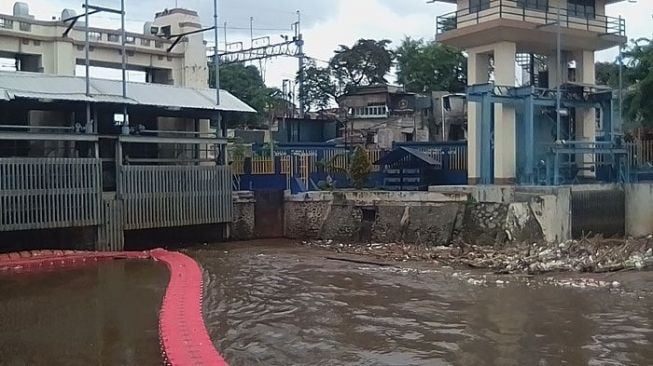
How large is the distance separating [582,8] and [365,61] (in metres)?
25.9

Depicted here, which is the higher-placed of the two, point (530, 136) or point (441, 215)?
point (530, 136)

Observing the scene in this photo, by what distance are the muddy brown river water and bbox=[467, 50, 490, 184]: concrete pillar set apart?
8603 millimetres

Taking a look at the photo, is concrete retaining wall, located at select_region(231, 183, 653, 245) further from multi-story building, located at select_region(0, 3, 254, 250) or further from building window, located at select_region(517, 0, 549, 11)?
building window, located at select_region(517, 0, 549, 11)

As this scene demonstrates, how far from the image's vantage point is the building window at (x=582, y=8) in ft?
91.0

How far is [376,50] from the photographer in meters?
52.6

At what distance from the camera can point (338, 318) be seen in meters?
13.7

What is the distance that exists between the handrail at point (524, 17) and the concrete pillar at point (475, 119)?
59.7 inches

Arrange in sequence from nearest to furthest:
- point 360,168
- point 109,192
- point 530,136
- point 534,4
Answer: point 109,192
point 530,136
point 534,4
point 360,168

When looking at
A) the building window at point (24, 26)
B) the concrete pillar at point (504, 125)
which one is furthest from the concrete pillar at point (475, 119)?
the building window at point (24, 26)

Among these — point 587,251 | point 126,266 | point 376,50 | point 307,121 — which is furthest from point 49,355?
point 376,50

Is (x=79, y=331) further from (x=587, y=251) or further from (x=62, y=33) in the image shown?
(x=62, y=33)

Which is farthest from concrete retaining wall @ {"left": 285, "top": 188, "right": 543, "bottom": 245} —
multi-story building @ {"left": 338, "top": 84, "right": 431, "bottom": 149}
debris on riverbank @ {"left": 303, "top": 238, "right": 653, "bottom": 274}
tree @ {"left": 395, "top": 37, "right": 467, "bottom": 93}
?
tree @ {"left": 395, "top": 37, "right": 467, "bottom": 93}

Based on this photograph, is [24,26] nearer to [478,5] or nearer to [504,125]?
[478,5]

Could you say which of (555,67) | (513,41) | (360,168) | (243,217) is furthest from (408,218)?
(555,67)
